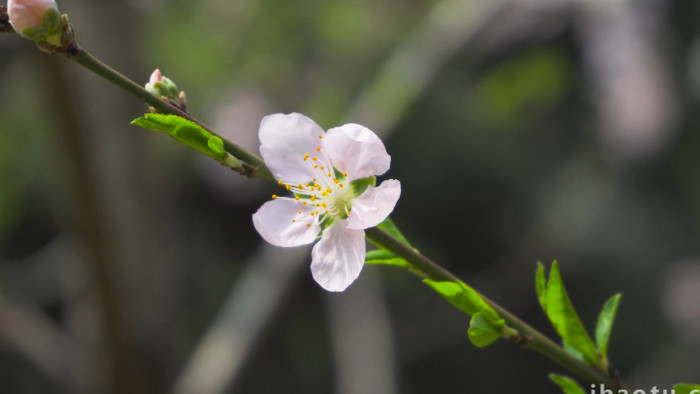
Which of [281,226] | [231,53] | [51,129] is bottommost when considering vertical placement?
[281,226]

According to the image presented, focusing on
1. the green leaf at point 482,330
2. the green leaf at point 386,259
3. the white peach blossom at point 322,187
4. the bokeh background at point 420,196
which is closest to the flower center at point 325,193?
the white peach blossom at point 322,187

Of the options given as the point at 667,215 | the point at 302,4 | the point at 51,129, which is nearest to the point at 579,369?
the point at 51,129

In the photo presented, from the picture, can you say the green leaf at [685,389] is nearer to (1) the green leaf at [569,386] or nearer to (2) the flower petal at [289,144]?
(1) the green leaf at [569,386]

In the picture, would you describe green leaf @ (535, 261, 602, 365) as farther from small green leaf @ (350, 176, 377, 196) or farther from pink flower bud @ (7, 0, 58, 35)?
pink flower bud @ (7, 0, 58, 35)

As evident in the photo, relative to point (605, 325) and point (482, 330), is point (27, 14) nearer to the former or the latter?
point (482, 330)

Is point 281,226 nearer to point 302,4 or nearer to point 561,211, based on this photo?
point 561,211

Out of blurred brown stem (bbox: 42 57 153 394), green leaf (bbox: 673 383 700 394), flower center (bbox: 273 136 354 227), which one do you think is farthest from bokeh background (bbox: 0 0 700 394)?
green leaf (bbox: 673 383 700 394)

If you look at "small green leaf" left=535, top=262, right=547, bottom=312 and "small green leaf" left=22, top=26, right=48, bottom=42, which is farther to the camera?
"small green leaf" left=535, top=262, right=547, bottom=312

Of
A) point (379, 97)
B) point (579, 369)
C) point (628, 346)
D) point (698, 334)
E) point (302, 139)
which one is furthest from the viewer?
point (628, 346)
